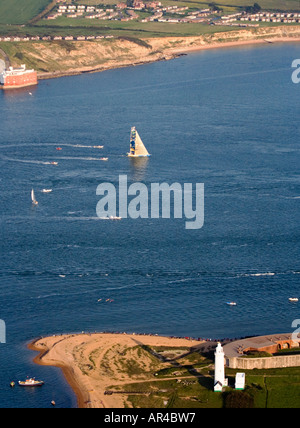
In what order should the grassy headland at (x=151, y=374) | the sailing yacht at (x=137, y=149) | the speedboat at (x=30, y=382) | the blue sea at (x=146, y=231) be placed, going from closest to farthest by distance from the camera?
the grassy headland at (x=151, y=374) → the speedboat at (x=30, y=382) → the blue sea at (x=146, y=231) → the sailing yacht at (x=137, y=149)

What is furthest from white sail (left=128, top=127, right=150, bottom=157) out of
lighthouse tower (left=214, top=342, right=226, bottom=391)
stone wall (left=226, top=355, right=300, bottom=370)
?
lighthouse tower (left=214, top=342, right=226, bottom=391)

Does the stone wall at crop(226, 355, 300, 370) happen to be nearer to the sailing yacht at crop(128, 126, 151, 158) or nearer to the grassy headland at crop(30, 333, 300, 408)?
the grassy headland at crop(30, 333, 300, 408)

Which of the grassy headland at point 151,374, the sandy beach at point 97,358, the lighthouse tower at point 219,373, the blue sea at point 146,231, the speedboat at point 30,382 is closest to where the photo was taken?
the grassy headland at point 151,374

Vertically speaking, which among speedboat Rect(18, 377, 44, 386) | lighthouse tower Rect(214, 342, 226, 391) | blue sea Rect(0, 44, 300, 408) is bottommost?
speedboat Rect(18, 377, 44, 386)

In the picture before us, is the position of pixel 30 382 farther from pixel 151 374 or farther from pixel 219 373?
pixel 219 373

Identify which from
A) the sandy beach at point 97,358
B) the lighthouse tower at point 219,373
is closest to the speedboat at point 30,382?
the sandy beach at point 97,358

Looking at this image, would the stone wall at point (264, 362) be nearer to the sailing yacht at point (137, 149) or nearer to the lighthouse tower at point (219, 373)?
the lighthouse tower at point (219, 373)
